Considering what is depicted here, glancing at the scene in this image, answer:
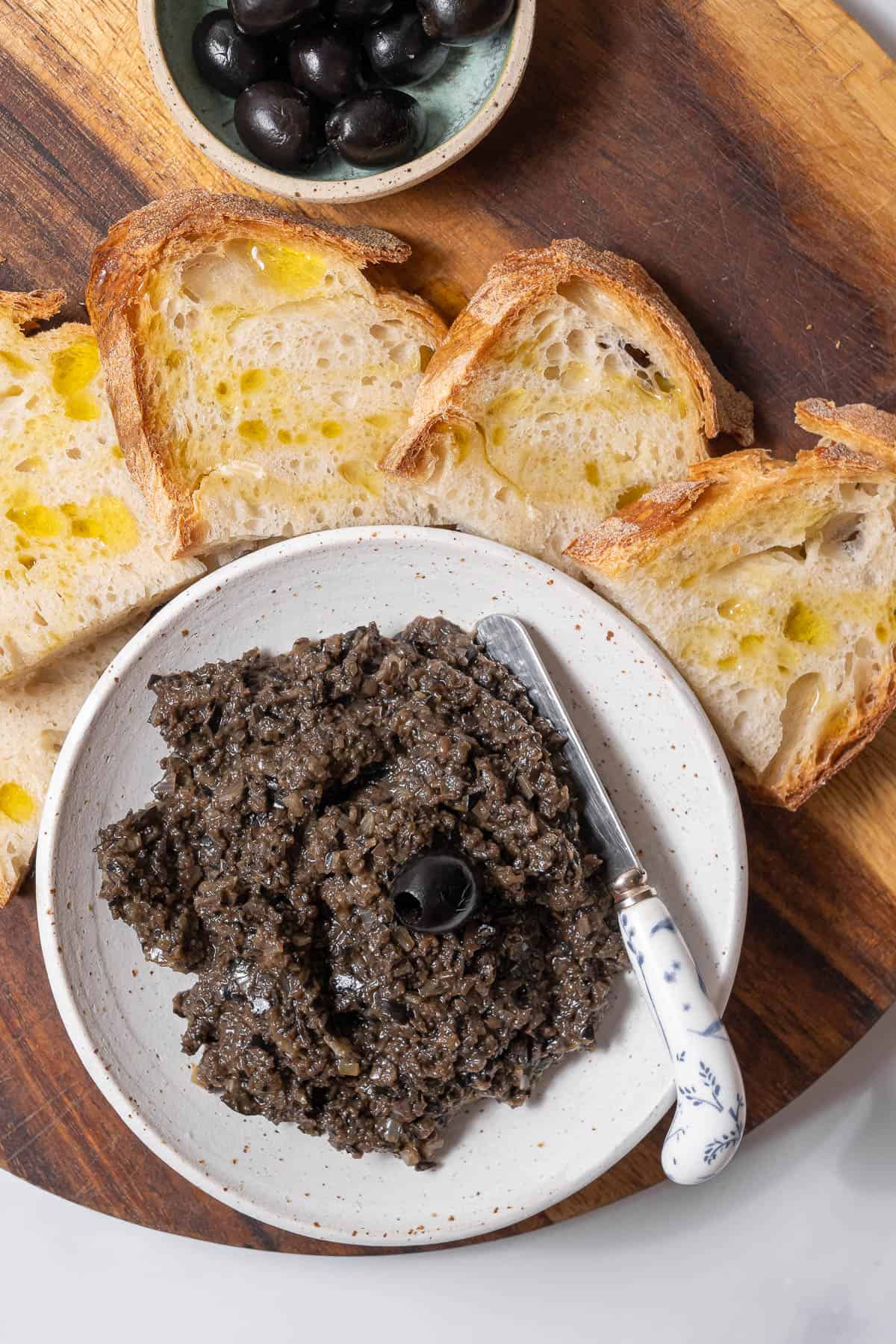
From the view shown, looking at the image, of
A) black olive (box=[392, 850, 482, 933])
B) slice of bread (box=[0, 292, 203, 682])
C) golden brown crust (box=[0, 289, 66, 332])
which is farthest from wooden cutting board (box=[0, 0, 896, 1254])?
black olive (box=[392, 850, 482, 933])

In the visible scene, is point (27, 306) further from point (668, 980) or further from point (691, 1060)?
point (691, 1060)

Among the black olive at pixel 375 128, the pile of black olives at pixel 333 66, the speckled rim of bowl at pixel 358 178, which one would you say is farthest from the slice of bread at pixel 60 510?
the black olive at pixel 375 128

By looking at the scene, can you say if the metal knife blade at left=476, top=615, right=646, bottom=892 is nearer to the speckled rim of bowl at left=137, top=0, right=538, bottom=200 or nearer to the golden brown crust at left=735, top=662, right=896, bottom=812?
the golden brown crust at left=735, top=662, right=896, bottom=812

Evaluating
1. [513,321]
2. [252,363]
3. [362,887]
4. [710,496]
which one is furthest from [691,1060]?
[252,363]

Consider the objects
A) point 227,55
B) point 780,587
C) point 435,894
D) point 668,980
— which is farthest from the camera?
point 780,587

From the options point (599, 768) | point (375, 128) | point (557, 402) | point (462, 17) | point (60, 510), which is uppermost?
point (462, 17)

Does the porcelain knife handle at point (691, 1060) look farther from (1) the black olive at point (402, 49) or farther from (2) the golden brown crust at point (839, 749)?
(1) the black olive at point (402, 49)
